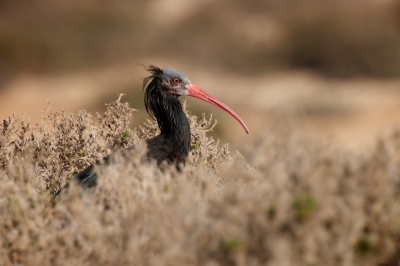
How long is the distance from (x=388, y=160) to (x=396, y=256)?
59 centimetres

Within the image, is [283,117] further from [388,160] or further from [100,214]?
[100,214]

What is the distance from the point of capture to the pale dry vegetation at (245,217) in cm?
328

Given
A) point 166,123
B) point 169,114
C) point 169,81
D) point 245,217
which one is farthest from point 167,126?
point 245,217

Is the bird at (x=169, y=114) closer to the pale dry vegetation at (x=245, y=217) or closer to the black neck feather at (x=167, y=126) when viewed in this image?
the black neck feather at (x=167, y=126)

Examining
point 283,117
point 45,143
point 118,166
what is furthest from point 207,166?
point 283,117

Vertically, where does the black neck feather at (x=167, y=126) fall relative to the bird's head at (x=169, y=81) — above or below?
below

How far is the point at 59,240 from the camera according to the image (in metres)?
3.93

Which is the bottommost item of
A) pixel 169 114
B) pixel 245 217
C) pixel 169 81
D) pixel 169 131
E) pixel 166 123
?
pixel 245 217

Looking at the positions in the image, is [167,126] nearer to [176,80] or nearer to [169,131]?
[169,131]

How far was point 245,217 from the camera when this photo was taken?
3.40 meters

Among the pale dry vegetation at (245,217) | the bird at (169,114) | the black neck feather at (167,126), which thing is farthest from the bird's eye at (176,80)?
the pale dry vegetation at (245,217)

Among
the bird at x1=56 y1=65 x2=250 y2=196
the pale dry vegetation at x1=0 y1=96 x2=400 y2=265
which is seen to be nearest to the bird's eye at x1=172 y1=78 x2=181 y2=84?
the bird at x1=56 y1=65 x2=250 y2=196

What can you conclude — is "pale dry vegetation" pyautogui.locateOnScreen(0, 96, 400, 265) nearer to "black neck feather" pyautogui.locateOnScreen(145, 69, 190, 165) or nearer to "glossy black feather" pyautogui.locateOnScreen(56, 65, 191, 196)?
"glossy black feather" pyautogui.locateOnScreen(56, 65, 191, 196)

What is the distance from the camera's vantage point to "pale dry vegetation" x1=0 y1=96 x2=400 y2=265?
3.28 metres
